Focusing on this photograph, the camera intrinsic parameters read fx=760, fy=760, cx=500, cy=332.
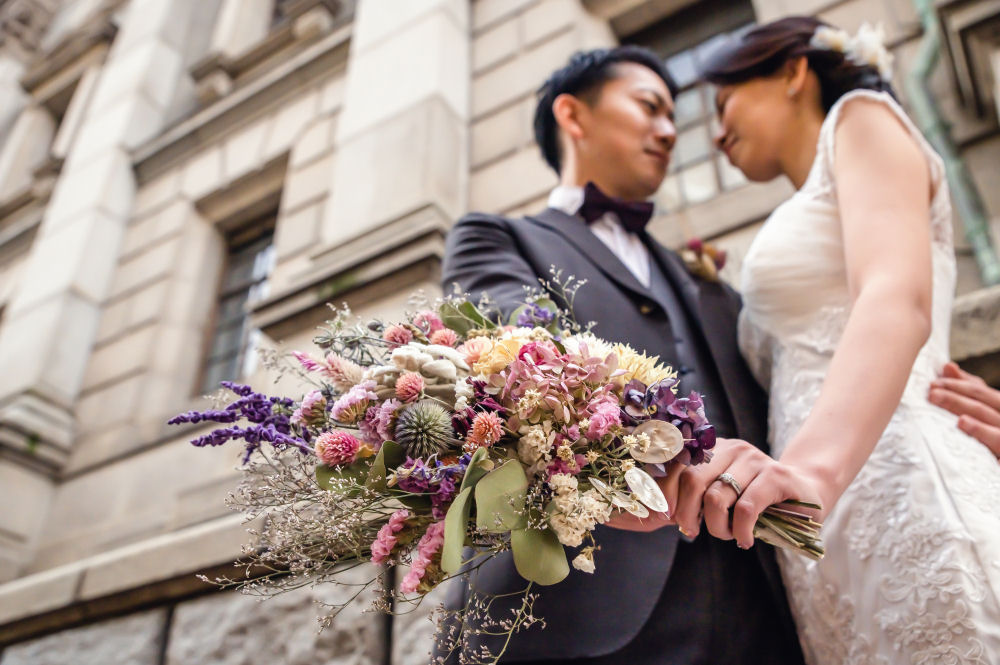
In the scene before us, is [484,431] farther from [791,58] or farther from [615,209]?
[791,58]

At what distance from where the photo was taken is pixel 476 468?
3.63ft

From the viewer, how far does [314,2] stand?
7.21 m

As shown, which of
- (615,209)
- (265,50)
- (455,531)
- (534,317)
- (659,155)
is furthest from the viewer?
(265,50)

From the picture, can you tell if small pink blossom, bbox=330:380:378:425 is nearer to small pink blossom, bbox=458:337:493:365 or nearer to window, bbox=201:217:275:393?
small pink blossom, bbox=458:337:493:365

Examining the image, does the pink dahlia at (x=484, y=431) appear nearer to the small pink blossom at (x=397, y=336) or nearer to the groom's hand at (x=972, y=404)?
the small pink blossom at (x=397, y=336)

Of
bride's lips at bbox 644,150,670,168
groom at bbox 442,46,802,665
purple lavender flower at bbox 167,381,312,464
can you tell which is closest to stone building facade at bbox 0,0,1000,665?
groom at bbox 442,46,802,665

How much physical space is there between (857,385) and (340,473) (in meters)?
0.90

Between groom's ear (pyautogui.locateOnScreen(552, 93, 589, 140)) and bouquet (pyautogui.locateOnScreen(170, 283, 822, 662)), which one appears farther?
groom's ear (pyautogui.locateOnScreen(552, 93, 589, 140))

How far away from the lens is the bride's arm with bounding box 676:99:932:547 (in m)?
1.13

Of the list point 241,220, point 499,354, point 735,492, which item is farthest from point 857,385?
point 241,220

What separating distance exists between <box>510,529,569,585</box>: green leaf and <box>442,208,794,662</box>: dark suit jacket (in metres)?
0.36

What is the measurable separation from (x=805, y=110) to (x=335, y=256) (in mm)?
2605

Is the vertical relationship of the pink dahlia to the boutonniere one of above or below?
below

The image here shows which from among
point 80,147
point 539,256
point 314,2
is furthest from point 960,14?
point 80,147
